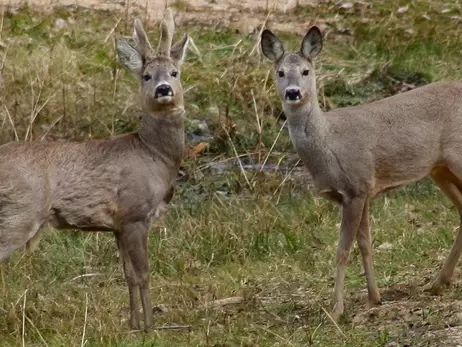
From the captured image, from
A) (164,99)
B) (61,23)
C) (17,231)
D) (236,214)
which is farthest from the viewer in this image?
(61,23)

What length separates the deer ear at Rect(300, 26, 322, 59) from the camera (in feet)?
31.0

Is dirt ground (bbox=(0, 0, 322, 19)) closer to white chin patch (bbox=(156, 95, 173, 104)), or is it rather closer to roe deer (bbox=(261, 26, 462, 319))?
roe deer (bbox=(261, 26, 462, 319))

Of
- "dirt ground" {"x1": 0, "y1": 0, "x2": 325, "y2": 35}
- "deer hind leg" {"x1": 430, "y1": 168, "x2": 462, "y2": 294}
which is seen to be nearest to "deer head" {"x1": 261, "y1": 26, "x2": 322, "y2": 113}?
"deer hind leg" {"x1": 430, "y1": 168, "x2": 462, "y2": 294}

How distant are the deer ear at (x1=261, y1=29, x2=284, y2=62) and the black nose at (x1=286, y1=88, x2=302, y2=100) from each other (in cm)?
50

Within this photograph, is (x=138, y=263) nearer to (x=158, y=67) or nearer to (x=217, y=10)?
(x=158, y=67)

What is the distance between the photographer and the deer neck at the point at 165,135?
29.9ft

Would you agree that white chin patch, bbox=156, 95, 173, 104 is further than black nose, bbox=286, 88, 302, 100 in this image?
No

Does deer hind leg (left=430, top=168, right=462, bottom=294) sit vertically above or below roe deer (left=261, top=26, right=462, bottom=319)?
below

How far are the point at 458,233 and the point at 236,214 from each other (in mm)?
2122

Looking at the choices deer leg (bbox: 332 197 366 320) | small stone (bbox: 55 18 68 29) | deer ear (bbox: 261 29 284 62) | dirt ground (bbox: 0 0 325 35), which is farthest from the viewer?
dirt ground (bbox: 0 0 325 35)

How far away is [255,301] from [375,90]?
4506 millimetres

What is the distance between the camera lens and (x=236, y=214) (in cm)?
1101

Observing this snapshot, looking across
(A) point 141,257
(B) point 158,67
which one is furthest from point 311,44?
(A) point 141,257

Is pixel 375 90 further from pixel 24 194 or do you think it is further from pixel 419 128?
pixel 24 194
